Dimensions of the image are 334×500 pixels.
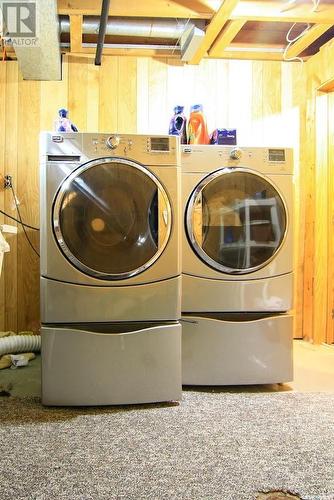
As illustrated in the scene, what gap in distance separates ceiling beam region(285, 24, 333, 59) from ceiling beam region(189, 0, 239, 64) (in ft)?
1.96

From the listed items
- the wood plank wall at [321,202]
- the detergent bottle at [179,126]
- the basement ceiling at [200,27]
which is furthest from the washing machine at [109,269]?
the wood plank wall at [321,202]

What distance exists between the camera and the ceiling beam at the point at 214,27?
6.88 feet

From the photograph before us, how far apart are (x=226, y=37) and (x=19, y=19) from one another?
1292 millimetres

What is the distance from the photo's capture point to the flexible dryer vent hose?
7.56 ft

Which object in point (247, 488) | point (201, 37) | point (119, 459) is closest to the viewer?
point (247, 488)

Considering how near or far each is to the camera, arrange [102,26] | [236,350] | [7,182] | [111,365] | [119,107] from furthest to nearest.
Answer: [119,107], [7,182], [102,26], [236,350], [111,365]

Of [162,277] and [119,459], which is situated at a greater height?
[162,277]

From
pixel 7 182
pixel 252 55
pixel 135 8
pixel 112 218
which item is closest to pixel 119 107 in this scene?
pixel 135 8

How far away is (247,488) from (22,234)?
2.18m

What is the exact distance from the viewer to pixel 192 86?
2.80 m

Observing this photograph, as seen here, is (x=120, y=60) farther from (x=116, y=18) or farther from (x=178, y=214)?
(x=178, y=214)

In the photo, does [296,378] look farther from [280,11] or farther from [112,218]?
[280,11]

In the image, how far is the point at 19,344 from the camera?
92.7 inches

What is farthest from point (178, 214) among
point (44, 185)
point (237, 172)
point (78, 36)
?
point (78, 36)
